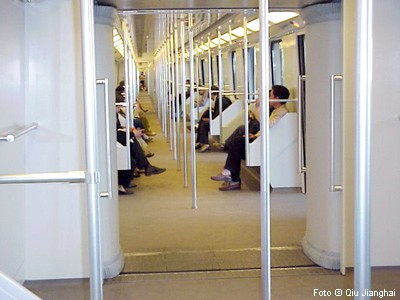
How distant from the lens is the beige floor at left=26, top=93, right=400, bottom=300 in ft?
12.7

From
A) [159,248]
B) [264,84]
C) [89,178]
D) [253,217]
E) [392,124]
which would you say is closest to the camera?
Result: [89,178]

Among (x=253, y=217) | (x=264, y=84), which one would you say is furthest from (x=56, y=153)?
(x=253, y=217)

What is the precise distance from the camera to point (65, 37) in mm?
3799

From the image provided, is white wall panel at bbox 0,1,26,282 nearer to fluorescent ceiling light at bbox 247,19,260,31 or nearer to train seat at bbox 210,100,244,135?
fluorescent ceiling light at bbox 247,19,260,31

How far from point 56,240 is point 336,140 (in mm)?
→ 1903

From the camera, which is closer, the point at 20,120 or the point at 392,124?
the point at 20,120

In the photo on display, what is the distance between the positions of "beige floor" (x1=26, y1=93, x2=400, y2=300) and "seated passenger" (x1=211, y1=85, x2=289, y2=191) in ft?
0.51

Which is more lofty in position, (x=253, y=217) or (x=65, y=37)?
(x=65, y=37)

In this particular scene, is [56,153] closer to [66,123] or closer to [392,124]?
[66,123]

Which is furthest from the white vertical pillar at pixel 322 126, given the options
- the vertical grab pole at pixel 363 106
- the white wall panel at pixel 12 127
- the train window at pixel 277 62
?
the train window at pixel 277 62

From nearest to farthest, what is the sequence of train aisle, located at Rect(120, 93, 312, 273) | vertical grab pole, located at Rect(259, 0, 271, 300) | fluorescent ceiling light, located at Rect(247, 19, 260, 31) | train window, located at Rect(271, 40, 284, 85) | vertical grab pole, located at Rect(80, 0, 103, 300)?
vertical grab pole, located at Rect(80, 0, 103, 300) → vertical grab pole, located at Rect(259, 0, 271, 300) → train aisle, located at Rect(120, 93, 312, 273) → fluorescent ceiling light, located at Rect(247, 19, 260, 31) → train window, located at Rect(271, 40, 284, 85)

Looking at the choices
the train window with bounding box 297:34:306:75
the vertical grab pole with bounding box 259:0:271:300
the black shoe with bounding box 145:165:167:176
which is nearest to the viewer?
the vertical grab pole with bounding box 259:0:271:300

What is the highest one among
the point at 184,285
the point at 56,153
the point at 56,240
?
the point at 56,153

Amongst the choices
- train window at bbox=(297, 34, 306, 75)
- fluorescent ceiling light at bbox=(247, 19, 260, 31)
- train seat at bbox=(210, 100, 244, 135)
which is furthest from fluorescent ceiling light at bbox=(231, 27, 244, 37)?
train window at bbox=(297, 34, 306, 75)
